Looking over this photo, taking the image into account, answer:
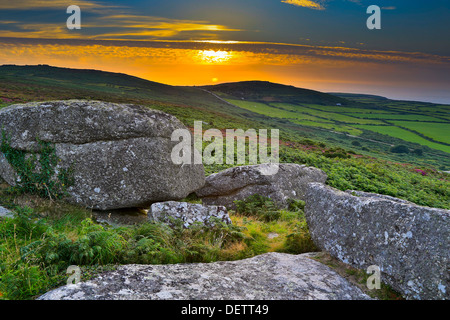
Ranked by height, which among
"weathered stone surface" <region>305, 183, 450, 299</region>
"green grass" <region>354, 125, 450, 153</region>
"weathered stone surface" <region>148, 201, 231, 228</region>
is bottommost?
"green grass" <region>354, 125, 450, 153</region>

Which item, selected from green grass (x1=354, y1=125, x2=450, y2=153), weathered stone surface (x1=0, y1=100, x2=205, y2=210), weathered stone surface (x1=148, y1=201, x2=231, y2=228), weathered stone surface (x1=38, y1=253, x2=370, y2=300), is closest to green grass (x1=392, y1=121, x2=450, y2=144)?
green grass (x1=354, y1=125, x2=450, y2=153)

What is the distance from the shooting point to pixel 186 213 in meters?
10.1

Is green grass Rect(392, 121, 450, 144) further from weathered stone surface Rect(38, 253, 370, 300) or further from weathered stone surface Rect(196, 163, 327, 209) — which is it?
weathered stone surface Rect(38, 253, 370, 300)

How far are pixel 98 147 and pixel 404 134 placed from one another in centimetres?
13988

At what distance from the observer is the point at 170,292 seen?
5.56 m

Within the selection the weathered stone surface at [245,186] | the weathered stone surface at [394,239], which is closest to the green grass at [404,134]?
the weathered stone surface at [245,186]

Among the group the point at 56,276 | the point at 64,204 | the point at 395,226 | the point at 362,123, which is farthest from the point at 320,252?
the point at 362,123

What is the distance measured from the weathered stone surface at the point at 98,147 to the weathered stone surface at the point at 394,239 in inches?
268

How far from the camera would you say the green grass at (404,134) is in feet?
357

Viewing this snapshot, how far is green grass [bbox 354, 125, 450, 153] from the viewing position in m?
109

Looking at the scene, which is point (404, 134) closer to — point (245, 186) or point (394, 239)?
point (245, 186)

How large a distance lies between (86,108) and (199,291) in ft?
29.3

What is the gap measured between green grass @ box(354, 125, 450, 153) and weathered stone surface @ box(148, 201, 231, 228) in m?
116

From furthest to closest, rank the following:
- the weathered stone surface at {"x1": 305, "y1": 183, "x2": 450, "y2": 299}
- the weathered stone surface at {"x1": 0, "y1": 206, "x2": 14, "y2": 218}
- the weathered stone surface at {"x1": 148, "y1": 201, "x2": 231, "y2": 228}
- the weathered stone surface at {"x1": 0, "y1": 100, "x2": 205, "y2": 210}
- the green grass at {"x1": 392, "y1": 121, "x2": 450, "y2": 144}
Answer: the green grass at {"x1": 392, "y1": 121, "x2": 450, "y2": 144} < the weathered stone surface at {"x1": 0, "y1": 100, "x2": 205, "y2": 210} < the weathered stone surface at {"x1": 148, "y1": 201, "x2": 231, "y2": 228} < the weathered stone surface at {"x1": 0, "y1": 206, "x2": 14, "y2": 218} < the weathered stone surface at {"x1": 305, "y1": 183, "x2": 450, "y2": 299}
